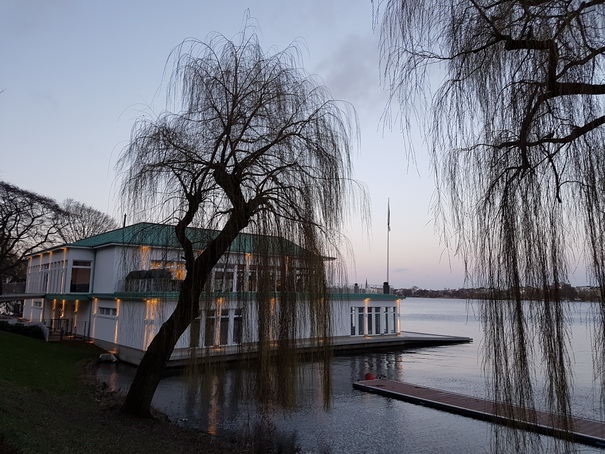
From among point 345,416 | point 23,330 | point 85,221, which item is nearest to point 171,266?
point 345,416

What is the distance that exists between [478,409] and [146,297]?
14.6m

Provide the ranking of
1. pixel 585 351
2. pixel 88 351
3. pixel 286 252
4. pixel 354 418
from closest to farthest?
pixel 286 252, pixel 354 418, pixel 88 351, pixel 585 351

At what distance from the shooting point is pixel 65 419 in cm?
834

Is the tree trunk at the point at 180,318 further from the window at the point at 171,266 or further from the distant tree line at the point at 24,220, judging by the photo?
the distant tree line at the point at 24,220

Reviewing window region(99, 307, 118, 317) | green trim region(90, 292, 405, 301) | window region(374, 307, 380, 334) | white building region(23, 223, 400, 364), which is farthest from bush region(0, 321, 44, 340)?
window region(374, 307, 380, 334)

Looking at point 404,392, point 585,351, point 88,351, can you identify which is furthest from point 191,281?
point 585,351

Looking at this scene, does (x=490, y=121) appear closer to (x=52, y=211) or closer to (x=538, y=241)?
(x=538, y=241)

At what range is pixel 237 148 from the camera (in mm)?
8641

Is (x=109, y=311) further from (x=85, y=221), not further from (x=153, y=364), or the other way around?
(x=85, y=221)

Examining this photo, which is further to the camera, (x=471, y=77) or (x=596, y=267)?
(x=471, y=77)

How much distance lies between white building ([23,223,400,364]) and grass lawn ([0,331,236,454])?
1.95 metres

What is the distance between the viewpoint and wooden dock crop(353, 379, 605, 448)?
4.55m

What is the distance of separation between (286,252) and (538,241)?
15.2 feet

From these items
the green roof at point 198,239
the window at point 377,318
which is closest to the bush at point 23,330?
the green roof at point 198,239
